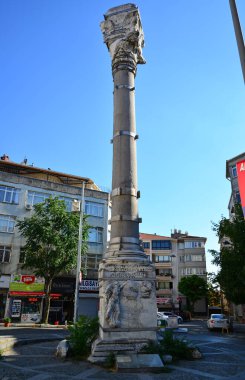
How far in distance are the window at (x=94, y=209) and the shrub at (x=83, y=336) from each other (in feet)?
83.0

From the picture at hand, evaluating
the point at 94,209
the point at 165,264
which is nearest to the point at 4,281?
the point at 94,209

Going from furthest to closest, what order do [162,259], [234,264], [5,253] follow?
[162,259] → [5,253] → [234,264]

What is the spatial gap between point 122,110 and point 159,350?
28.9ft

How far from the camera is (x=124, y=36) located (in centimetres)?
1408

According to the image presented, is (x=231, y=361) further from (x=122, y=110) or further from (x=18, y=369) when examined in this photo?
(x=122, y=110)

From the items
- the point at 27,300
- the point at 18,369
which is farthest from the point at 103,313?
the point at 27,300

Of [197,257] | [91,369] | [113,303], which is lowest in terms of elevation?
[91,369]

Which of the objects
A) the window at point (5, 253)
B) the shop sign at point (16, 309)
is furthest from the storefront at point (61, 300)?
the window at point (5, 253)

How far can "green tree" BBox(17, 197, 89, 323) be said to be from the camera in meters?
26.8

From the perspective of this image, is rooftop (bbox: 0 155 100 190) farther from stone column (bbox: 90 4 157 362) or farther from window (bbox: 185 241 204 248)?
window (bbox: 185 241 204 248)

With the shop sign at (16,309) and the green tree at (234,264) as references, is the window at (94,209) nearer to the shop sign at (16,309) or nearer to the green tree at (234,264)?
the shop sign at (16,309)

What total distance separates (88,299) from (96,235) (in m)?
7.13

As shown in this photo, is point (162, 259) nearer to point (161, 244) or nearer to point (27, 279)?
point (161, 244)

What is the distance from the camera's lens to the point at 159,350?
9.48 m
